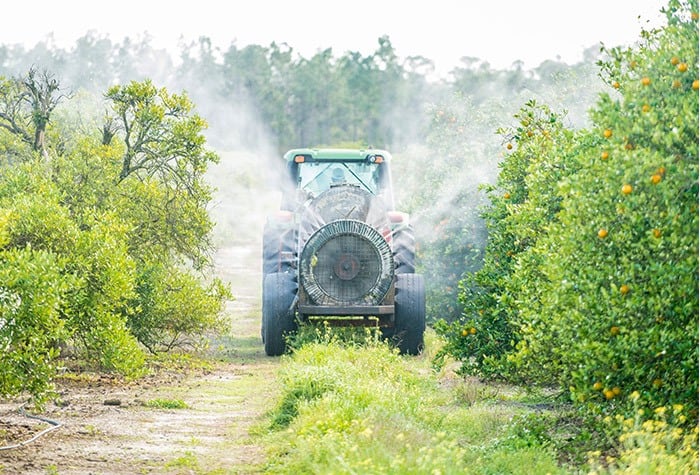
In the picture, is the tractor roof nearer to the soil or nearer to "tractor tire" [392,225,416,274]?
"tractor tire" [392,225,416,274]

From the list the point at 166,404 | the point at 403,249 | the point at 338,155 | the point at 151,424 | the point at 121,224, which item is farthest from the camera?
the point at 338,155

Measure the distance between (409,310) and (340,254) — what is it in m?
1.81

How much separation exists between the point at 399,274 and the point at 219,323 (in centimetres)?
299

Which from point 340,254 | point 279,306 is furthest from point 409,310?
point 279,306

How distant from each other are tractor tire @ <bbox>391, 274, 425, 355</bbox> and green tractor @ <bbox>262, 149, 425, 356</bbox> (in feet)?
0.05

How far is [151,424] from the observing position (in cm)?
1148

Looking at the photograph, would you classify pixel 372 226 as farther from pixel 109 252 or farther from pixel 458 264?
pixel 458 264

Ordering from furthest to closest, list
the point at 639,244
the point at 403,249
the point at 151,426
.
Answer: the point at 403,249
the point at 151,426
the point at 639,244

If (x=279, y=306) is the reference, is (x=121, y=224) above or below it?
above

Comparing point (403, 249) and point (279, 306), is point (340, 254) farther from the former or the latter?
point (403, 249)

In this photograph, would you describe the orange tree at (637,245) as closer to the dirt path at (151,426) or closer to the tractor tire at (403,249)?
the dirt path at (151,426)

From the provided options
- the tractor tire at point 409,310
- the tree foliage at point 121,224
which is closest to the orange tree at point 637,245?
the tree foliage at point 121,224

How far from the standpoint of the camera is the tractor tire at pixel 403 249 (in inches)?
687

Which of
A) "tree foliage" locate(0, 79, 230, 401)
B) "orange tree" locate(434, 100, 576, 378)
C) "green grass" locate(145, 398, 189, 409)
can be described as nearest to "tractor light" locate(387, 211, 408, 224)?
"tree foliage" locate(0, 79, 230, 401)
